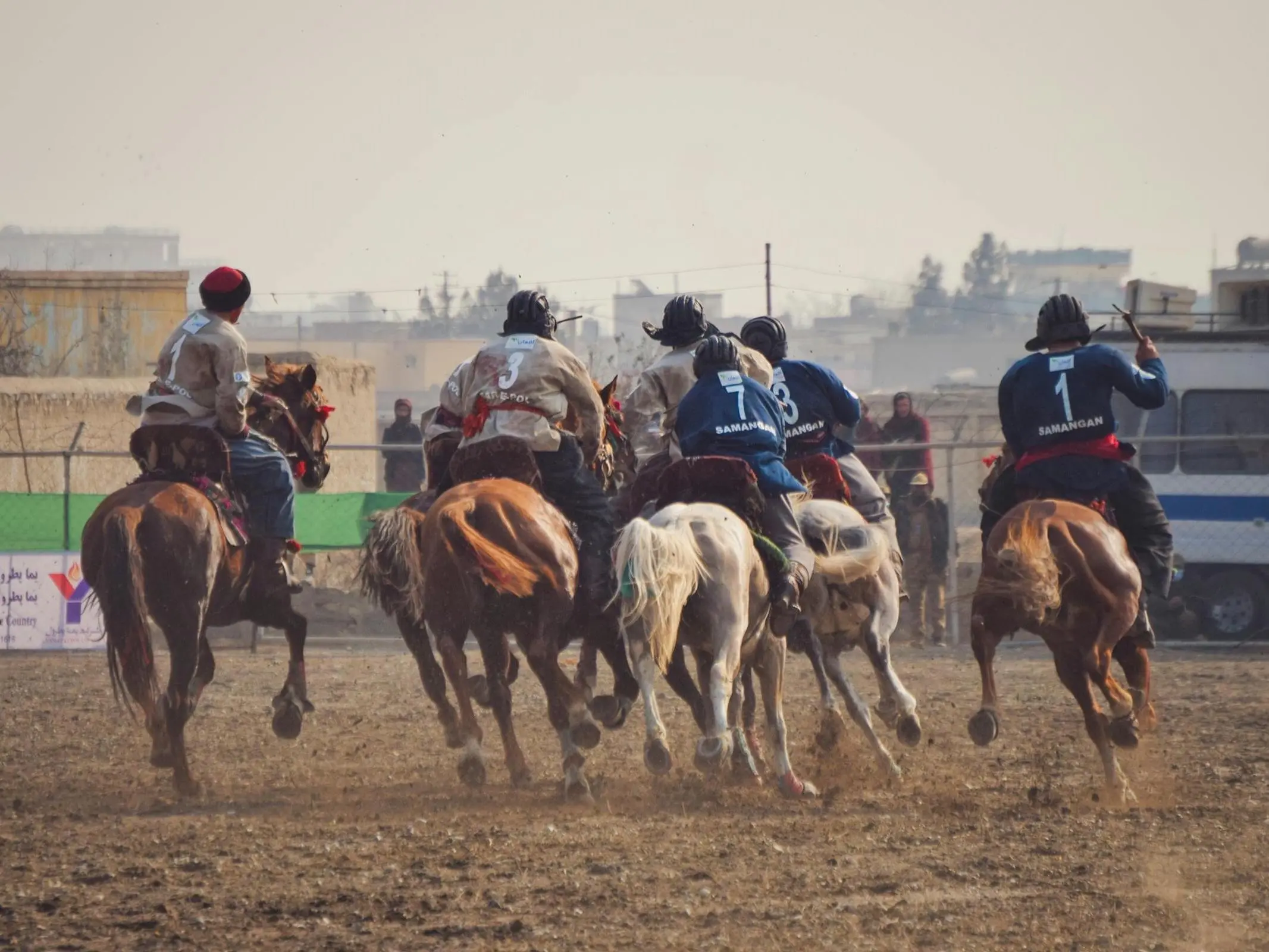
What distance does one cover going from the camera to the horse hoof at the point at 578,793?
27.2 feet

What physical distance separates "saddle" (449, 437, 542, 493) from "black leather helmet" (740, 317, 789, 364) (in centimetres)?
174

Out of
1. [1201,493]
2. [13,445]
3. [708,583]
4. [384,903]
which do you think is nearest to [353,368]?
[13,445]

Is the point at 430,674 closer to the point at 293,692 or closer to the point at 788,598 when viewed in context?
the point at 293,692

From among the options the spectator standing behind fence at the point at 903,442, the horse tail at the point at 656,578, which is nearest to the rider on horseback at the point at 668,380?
the horse tail at the point at 656,578

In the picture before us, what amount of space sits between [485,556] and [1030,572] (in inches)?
97.3

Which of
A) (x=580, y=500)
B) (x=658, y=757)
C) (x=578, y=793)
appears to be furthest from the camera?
(x=580, y=500)

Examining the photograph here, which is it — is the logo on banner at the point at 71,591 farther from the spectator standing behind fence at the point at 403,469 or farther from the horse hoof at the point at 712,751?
the horse hoof at the point at 712,751

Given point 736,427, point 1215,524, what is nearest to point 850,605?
point 736,427

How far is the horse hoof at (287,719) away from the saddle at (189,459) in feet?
3.40

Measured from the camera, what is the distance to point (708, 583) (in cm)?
792

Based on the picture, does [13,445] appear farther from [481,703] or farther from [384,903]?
[384,903]

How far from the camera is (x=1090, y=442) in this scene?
8.83 metres

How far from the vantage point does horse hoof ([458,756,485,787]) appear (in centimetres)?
875

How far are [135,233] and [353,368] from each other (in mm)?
115240
